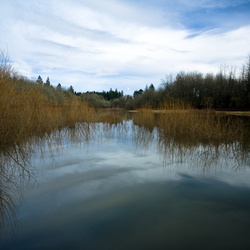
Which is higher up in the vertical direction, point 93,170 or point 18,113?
point 18,113

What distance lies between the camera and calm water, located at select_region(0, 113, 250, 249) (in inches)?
59.8

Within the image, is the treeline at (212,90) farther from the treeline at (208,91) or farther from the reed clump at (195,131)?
the reed clump at (195,131)

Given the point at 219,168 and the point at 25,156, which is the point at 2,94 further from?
the point at 219,168

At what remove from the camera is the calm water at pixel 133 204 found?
1519 millimetres

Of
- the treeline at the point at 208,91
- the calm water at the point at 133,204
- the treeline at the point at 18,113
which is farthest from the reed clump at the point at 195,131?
the treeline at the point at 208,91

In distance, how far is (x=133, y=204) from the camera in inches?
80.9

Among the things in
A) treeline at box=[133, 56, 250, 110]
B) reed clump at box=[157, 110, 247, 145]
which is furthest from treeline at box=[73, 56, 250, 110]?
reed clump at box=[157, 110, 247, 145]

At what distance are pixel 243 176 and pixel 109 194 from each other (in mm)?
1851

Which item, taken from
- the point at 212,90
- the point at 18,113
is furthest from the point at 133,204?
the point at 212,90

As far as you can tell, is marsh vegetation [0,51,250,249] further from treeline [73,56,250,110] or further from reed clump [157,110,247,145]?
treeline [73,56,250,110]

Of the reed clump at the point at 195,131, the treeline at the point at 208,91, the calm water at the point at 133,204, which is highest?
the treeline at the point at 208,91

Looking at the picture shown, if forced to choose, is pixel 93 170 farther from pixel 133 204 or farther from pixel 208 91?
pixel 208 91

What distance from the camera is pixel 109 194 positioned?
2285mm

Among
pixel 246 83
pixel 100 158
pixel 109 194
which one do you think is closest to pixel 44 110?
pixel 100 158
